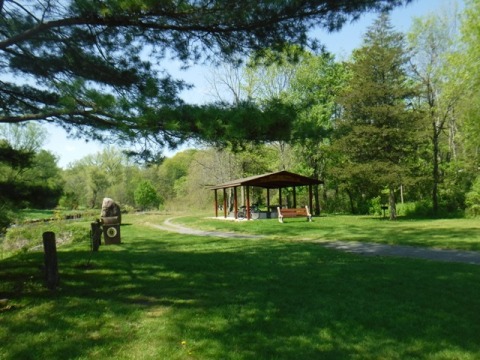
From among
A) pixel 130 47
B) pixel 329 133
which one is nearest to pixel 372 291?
pixel 329 133

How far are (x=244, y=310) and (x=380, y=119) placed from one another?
20.5m

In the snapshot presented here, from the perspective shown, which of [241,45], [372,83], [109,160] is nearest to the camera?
[241,45]

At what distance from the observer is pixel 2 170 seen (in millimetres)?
7676

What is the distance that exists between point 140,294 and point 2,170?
12.1ft

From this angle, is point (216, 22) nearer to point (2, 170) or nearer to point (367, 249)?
point (2, 170)

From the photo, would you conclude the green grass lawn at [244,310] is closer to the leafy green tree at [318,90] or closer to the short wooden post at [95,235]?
the short wooden post at [95,235]

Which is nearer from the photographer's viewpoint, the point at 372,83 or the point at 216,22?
the point at 216,22

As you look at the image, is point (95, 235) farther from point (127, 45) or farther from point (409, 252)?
point (409, 252)

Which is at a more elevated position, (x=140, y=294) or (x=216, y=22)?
(x=216, y=22)

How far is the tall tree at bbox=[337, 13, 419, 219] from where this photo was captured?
913 inches

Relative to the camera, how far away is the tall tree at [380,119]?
2319cm

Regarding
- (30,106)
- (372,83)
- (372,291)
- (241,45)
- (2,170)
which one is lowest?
(372,291)

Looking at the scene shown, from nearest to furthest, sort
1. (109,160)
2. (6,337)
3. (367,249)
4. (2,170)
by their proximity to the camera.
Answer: (6,337) < (2,170) < (367,249) < (109,160)

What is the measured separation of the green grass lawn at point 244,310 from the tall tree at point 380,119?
49.7 ft
